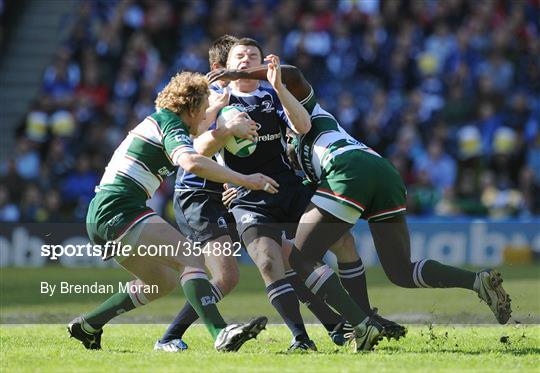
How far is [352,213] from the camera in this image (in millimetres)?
8039

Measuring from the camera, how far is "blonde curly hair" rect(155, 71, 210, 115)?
7.82 m

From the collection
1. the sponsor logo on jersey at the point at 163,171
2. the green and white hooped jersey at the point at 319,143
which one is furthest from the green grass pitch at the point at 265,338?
the green and white hooped jersey at the point at 319,143

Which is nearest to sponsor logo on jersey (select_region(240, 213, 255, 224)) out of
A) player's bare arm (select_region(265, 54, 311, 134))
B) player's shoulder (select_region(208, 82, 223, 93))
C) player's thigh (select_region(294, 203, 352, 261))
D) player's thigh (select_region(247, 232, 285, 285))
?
player's thigh (select_region(247, 232, 285, 285))

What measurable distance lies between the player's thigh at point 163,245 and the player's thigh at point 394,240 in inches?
56.0

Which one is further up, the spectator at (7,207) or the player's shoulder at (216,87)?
the player's shoulder at (216,87)

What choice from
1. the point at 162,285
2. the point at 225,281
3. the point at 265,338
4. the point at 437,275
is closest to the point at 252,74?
the point at 225,281

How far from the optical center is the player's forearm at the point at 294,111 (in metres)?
7.98

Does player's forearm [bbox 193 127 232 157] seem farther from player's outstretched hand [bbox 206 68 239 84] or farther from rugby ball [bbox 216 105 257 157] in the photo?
player's outstretched hand [bbox 206 68 239 84]

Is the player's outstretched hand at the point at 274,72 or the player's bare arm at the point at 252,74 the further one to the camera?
the player's bare arm at the point at 252,74

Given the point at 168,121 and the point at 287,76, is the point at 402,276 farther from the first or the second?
the point at 168,121

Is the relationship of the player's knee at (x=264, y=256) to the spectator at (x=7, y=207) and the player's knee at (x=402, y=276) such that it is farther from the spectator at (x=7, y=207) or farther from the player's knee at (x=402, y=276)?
the spectator at (x=7, y=207)

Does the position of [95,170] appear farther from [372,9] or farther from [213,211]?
[213,211]

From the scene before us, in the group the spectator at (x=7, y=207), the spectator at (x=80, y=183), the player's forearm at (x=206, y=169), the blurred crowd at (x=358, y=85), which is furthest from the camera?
the blurred crowd at (x=358, y=85)

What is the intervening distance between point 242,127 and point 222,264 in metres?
1.07
